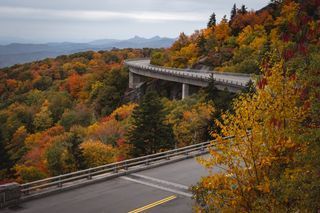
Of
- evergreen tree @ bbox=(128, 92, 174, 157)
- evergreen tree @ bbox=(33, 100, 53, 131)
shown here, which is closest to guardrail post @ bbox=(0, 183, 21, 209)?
evergreen tree @ bbox=(128, 92, 174, 157)

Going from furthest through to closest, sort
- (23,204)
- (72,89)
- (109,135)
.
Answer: (72,89) < (109,135) < (23,204)

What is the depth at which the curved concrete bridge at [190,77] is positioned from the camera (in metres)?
60.4

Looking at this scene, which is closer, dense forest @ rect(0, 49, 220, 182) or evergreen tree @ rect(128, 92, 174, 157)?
evergreen tree @ rect(128, 92, 174, 157)

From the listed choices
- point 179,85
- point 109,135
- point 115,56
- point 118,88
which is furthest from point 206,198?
point 115,56

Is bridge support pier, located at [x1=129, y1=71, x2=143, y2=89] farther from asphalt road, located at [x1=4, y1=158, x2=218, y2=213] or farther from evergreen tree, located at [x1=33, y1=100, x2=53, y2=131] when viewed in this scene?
asphalt road, located at [x1=4, y1=158, x2=218, y2=213]

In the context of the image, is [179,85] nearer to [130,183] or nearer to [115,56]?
[130,183]

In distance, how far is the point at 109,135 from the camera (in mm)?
50062

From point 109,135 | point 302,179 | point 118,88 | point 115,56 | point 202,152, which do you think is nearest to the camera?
point 302,179

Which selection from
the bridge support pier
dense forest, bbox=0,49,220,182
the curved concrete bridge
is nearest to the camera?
dense forest, bbox=0,49,220,182

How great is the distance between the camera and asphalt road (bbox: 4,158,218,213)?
17.5 m

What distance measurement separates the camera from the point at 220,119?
41.3 meters

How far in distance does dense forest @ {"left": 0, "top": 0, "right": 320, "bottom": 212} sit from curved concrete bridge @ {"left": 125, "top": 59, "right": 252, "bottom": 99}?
329cm

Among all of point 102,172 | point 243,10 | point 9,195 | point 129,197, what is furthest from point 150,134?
point 243,10

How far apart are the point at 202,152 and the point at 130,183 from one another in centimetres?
899
